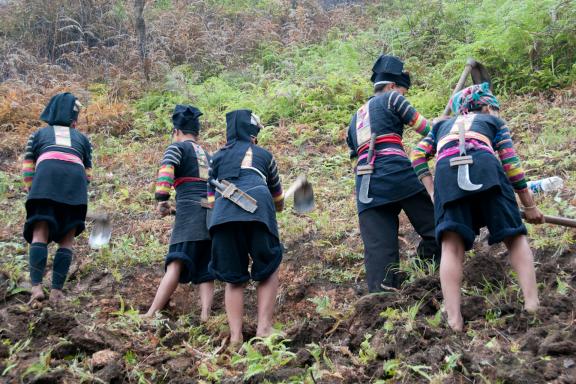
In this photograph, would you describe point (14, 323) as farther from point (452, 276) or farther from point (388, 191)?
point (452, 276)

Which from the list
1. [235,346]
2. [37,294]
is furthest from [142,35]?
[235,346]

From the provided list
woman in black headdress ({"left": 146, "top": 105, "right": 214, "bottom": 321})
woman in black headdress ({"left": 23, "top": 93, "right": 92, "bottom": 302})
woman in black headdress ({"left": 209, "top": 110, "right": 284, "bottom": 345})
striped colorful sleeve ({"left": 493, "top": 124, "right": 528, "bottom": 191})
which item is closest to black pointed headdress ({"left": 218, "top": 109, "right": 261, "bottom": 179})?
woman in black headdress ({"left": 209, "top": 110, "right": 284, "bottom": 345})

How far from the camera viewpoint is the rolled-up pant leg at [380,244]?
5324mm

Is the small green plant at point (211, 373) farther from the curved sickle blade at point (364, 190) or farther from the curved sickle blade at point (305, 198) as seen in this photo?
the curved sickle blade at point (305, 198)

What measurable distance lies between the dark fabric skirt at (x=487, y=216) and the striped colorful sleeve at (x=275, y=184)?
1712mm

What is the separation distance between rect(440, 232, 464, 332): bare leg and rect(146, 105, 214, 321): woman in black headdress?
7.63ft

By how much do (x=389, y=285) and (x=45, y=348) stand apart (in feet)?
8.49

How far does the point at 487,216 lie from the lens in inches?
174

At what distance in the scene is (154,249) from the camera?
7664 mm

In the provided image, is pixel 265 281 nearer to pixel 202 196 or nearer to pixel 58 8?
pixel 202 196

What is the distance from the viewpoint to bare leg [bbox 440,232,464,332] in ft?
14.0

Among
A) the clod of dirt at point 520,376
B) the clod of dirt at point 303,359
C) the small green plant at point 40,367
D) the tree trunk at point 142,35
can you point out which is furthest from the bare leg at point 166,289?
the tree trunk at point 142,35

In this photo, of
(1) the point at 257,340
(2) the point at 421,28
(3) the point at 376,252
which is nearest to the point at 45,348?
(1) the point at 257,340

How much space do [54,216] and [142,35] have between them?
8.27 m
